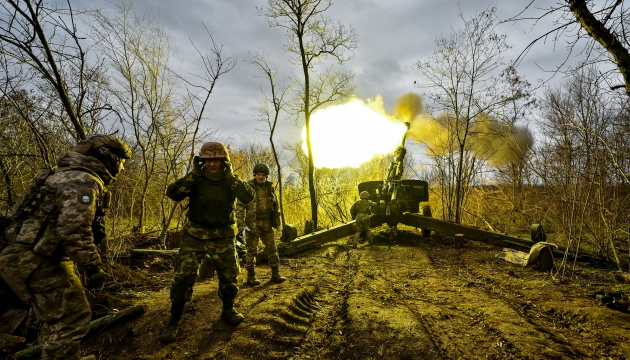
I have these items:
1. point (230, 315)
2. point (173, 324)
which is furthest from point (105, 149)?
point (230, 315)

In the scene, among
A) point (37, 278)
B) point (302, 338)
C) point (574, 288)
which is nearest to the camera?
point (37, 278)

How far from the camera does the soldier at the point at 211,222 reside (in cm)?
361

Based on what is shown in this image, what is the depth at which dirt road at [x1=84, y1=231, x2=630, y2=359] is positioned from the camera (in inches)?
120

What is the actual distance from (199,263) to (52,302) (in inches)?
54.5

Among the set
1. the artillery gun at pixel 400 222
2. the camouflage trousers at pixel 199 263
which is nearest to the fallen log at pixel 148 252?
the artillery gun at pixel 400 222

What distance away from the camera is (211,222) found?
12.2 ft

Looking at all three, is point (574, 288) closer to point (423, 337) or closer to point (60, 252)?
point (423, 337)

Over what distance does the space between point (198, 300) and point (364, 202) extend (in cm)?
572

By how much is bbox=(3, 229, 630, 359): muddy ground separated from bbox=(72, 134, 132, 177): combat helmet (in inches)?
79.1

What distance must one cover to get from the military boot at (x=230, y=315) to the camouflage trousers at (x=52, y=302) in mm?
1453

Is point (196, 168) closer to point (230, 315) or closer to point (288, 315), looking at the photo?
point (230, 315)

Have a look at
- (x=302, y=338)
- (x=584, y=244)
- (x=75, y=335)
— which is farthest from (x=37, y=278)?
(x=584, y=244)

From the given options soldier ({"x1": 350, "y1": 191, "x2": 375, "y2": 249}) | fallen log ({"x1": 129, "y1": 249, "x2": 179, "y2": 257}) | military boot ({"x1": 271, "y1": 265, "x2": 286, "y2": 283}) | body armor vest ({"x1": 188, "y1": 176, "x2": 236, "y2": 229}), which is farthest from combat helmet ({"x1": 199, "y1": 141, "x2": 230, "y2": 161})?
soldier ({"x1": 350, "y1": 191, "x2": 375, "y2": 249})

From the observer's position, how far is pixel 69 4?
4605mm
